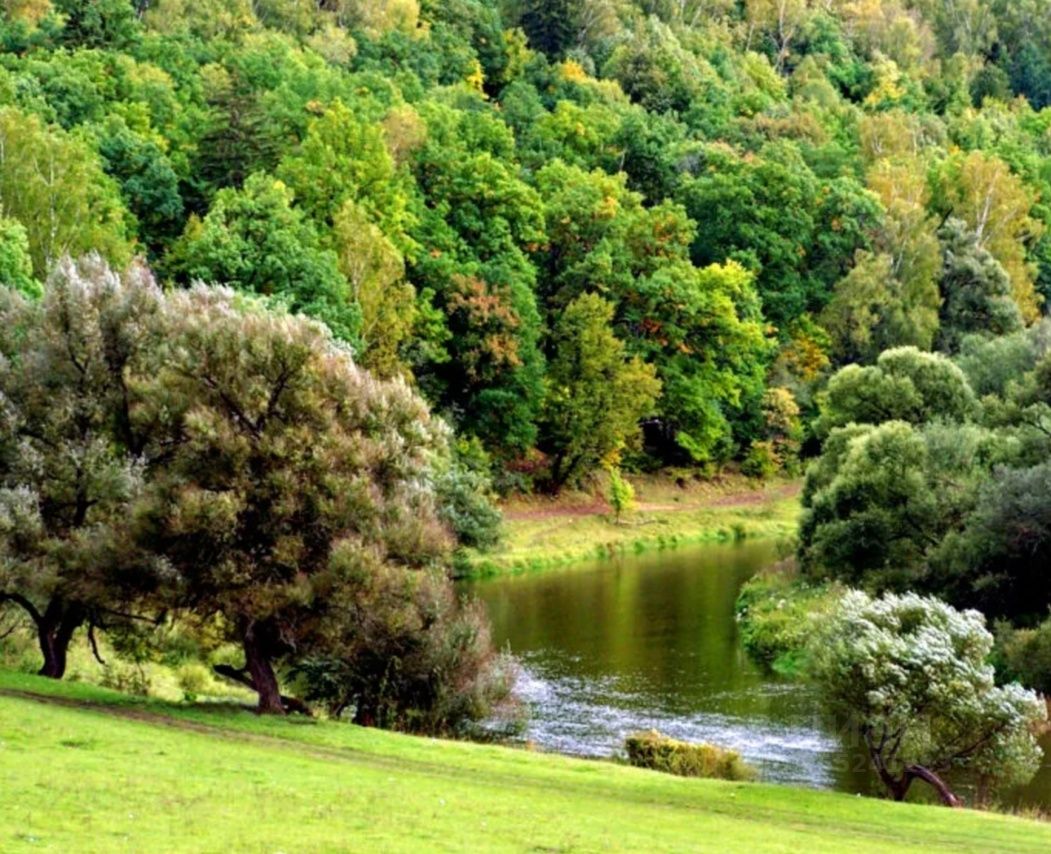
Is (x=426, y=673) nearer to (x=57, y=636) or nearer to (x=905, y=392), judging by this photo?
(x=57, y=636)

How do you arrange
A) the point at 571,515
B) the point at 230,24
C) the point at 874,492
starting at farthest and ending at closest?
1. the point at 230,24
2. the point at 571,515
3. the point at 874,492

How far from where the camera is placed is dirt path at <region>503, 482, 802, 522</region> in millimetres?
99875

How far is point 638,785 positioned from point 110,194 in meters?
61.6

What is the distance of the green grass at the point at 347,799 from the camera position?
91.7 ft

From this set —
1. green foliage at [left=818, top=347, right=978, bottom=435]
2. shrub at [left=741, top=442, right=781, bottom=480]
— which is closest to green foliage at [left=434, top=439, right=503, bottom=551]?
green foliage at [left=818, top=347, right=978, bottom=435]

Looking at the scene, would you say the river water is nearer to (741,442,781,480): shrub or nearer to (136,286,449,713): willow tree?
(136,286,449,713): willow tree

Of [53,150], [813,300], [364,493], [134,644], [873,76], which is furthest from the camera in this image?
[873,76]

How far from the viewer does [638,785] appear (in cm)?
3947

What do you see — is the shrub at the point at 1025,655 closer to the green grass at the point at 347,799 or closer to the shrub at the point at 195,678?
the green grass at the point at 347,799

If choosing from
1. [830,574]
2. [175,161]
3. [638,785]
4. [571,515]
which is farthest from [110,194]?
[638,785]

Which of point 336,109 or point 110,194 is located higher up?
point 336,109

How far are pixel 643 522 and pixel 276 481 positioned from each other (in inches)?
2452

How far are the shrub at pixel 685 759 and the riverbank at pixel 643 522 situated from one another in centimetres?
3821

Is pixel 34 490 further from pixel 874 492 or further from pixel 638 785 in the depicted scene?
pixel 874 492
